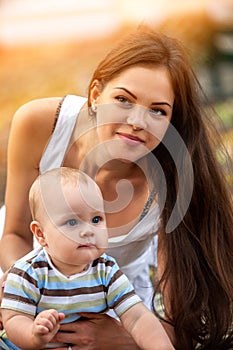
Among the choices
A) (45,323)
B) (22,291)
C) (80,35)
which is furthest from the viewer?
(80,35)

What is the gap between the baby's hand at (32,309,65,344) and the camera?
1653 millimetres

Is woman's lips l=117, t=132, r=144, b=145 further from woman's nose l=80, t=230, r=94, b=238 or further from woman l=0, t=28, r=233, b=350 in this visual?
woman's nose l=80, t=230, r=94, b=238

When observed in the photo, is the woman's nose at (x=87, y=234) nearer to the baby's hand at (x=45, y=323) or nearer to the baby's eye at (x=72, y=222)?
the baby's eye at (x=72, y=222)

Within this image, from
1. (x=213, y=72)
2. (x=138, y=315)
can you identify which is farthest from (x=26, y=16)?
(x=138, y=315)

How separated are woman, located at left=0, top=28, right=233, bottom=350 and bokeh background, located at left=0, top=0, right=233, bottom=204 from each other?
2763 mm

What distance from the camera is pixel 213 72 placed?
16.9 ft

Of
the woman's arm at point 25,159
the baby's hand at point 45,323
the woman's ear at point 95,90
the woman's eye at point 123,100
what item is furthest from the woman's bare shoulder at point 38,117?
the baby's hand at point 45,323

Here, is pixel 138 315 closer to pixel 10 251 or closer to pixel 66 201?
pixel 66 201

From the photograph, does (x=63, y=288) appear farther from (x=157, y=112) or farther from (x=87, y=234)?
(x=157, y=112)

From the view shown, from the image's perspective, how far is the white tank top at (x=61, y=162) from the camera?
2252 millimetres

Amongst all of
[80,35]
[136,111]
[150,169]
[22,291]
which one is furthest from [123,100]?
[80,35]

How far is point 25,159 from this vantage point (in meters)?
2.29

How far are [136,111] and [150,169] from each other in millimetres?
290

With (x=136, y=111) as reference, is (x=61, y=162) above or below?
below
